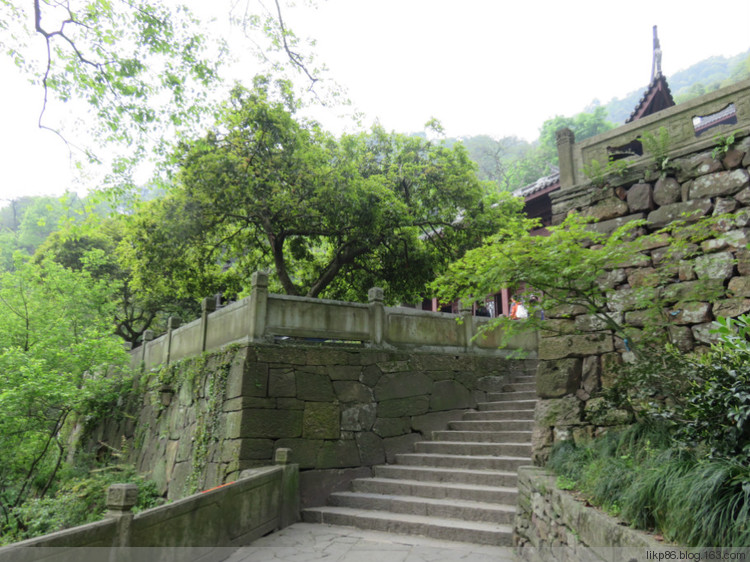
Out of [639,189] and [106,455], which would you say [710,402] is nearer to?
[639,189]

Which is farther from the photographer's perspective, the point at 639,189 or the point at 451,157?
the point at 451,157

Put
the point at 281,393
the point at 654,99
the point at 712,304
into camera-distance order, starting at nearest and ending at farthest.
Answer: the point at 712,304
the point at 281,393
the point at 654,99

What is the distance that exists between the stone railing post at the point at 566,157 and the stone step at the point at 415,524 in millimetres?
3981

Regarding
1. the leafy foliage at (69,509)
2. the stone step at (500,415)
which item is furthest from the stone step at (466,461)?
the leafy foliage at (69,509)

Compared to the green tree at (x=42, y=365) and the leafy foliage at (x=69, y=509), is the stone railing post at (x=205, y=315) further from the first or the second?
the green tree at (x=42, y=365)

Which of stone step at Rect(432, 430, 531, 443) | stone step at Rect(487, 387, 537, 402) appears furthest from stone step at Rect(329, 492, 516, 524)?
stone step at Rect(487, 387, 537, 402)

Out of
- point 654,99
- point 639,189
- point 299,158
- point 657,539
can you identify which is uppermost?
point 654,99

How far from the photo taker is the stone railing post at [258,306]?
6.99m

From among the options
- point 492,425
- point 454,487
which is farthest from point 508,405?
point 454,487

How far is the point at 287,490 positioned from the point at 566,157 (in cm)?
545

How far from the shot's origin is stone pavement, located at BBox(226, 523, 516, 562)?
4641mm

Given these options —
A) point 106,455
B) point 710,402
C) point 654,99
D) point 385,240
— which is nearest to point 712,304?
→ point 710,402

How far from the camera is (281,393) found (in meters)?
6.93

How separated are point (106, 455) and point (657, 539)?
13.3 metres
